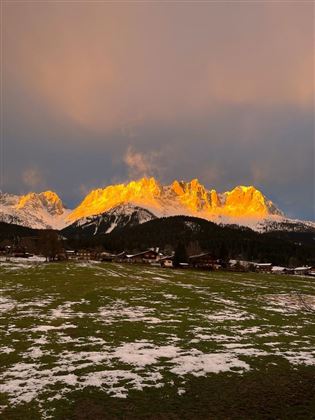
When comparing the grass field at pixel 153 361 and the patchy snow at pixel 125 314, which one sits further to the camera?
the patchy snow at pixel 125 314

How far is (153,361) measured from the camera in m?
22.0

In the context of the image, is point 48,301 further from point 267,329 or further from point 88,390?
point 88,390

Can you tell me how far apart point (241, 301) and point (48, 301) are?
24001mm

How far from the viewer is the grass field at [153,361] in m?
15.9

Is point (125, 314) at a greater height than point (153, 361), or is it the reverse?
point (125, 314)

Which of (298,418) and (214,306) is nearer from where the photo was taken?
(298,418)

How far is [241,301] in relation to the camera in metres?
51.1

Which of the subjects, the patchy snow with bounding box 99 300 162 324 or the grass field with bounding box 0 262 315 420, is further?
the patchy snow with bounding box 99 300 162 324

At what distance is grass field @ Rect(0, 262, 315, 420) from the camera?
15875mm

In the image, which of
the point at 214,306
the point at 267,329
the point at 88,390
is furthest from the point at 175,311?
the point at 88,390

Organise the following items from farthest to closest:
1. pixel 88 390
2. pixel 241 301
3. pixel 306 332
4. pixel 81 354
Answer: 1. pixel 241 301
2. pixel 306 332
3. pixel 81 354
4. pixel 88 390

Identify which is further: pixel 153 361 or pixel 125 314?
pixel 125 314

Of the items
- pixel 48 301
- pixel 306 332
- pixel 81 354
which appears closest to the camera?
pixel 81 354

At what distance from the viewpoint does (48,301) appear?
44812mm
